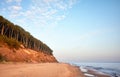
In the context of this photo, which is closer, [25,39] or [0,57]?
[0,57]

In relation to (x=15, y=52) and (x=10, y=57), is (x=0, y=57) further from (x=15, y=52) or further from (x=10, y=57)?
(x=15, y=52)

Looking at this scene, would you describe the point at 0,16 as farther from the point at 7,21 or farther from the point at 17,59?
the point at 17,59

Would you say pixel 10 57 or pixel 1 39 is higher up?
pixel 1 39

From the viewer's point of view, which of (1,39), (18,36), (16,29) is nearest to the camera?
(1,39)

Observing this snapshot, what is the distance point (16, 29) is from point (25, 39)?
1039 cm

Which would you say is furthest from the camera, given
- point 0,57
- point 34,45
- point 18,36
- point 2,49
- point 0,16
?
point 34,45

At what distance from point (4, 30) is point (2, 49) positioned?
58.2 feet

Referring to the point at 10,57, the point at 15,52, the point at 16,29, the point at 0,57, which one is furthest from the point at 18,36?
the point at 0,57

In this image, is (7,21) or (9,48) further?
(7,21)

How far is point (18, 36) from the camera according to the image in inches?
2491

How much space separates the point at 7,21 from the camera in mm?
52500

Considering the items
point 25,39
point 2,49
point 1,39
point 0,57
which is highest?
point 25,39

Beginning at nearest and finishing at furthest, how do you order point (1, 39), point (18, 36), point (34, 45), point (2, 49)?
1. point (2, 49)
2. point (1, 39)
3. point (18, 36)
4. point (34, 45)

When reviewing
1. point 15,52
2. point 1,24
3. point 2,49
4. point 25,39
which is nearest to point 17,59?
point 15,52
